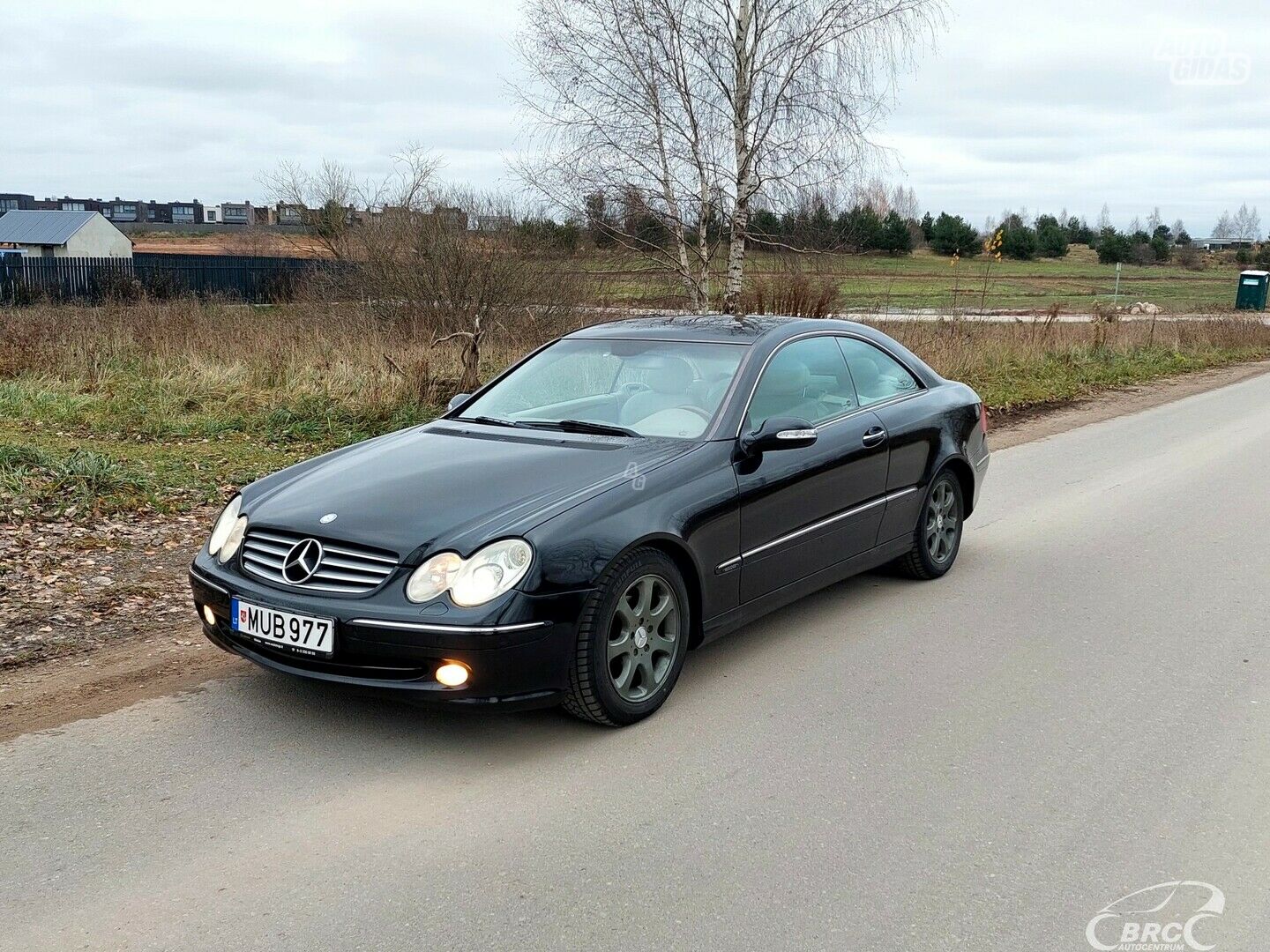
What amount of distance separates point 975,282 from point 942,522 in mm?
52912

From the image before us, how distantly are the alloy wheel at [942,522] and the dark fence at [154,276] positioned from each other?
1874 cm

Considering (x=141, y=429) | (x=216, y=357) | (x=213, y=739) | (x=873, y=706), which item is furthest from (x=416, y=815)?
(x=216, y=357)

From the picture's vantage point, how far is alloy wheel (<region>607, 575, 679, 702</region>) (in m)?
4.24

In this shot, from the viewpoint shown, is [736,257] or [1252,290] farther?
[1252,290]

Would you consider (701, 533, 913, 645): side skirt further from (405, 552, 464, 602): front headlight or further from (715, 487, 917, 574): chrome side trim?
(405, 552, 464, 602): front headlight

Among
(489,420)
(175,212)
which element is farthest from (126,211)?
(489,420)

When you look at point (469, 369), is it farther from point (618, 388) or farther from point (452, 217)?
point (452, 217)

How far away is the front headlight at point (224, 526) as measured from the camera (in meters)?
4.57

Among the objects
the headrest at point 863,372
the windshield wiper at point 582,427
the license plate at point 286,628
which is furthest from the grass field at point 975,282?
the license plate at point 286,628

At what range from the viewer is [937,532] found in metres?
6.49

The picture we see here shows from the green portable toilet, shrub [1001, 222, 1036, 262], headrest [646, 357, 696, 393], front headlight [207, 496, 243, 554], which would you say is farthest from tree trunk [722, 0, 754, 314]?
shrub [1001, 222, 1036, 262]

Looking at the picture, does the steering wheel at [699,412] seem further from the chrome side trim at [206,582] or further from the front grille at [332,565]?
the chrome side trim at [206,582]

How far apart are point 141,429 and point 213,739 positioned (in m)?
6.99

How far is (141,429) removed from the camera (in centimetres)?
1035
